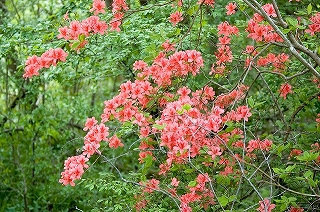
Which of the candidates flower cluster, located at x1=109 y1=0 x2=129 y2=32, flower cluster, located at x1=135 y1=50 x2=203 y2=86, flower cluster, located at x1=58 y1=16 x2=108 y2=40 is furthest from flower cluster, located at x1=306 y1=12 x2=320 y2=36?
flower cluster, located at x1=58 y1=16 x2=108 y2=40

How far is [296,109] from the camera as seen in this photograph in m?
4.29

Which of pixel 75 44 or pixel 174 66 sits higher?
pixel 75 44

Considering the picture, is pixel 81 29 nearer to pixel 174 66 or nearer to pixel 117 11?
pixel 117 11

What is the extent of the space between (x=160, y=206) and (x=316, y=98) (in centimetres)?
154

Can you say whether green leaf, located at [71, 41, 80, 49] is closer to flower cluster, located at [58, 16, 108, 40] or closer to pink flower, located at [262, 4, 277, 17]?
flower cluster, located at [58, 16, 108, 40]

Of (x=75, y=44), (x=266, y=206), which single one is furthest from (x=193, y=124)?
(x=75, y=44)

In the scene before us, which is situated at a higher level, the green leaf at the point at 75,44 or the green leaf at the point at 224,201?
the green leaf at the point at 75,44

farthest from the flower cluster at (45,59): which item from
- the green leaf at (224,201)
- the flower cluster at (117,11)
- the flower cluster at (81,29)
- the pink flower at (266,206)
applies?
the pink flower at (266,206)

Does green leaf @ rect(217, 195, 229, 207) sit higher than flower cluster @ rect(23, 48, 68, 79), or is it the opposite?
flower cluster @ rect(23, 48, 68, 79)

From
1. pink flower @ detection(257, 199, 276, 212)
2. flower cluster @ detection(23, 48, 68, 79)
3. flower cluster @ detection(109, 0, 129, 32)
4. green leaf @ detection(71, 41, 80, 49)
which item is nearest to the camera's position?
pink flower @ detection(257, 199, 276, 212)

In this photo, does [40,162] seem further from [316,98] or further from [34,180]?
[316,98]

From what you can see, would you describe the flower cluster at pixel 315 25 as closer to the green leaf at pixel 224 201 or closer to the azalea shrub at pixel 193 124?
the azalea shrub at pixel 193 124

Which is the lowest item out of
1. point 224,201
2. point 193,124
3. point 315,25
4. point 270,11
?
point 224,201

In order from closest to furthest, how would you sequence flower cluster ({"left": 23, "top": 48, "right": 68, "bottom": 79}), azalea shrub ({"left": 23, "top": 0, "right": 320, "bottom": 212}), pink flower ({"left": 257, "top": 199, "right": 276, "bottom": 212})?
pink flower ({"left": 257, "top": 199, "right": 276, "bottom": 212}) → azalea shrub ({"left": 23, "top": 0, "right": 320, "bottom": 212}) → flower cluster ({"left": 23, "top": 48, "right": 68, "bottom": 79})
